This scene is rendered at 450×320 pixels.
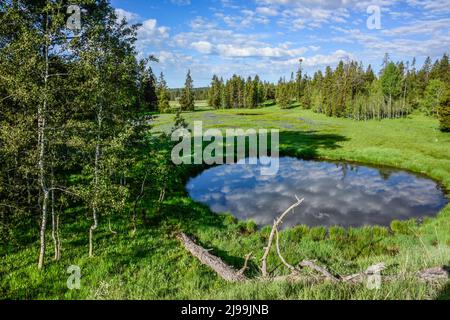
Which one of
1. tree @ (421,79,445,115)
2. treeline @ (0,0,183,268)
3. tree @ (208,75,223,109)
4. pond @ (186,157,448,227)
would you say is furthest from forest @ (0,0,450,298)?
tree @ (208,75,223,109)

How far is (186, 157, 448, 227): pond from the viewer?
77.6 ft

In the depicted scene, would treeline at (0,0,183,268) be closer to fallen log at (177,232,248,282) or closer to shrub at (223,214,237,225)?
fallen log at (177,232,248,282)

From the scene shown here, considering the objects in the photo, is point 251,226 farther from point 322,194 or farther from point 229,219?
point 322,194

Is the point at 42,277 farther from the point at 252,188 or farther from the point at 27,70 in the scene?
the point at 252,188

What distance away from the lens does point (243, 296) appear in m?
7.20

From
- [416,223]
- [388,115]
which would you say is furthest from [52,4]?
[388,115]

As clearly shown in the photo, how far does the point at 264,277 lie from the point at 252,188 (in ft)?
72.1

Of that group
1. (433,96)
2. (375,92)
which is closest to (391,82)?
(375,92)

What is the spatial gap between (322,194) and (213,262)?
19.0 meters

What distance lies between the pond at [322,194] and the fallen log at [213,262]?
7349mm

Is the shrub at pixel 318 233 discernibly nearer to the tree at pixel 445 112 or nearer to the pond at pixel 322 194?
the pond at pixel 322 194

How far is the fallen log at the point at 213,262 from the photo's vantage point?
11499 mm

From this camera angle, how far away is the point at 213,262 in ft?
43.1
